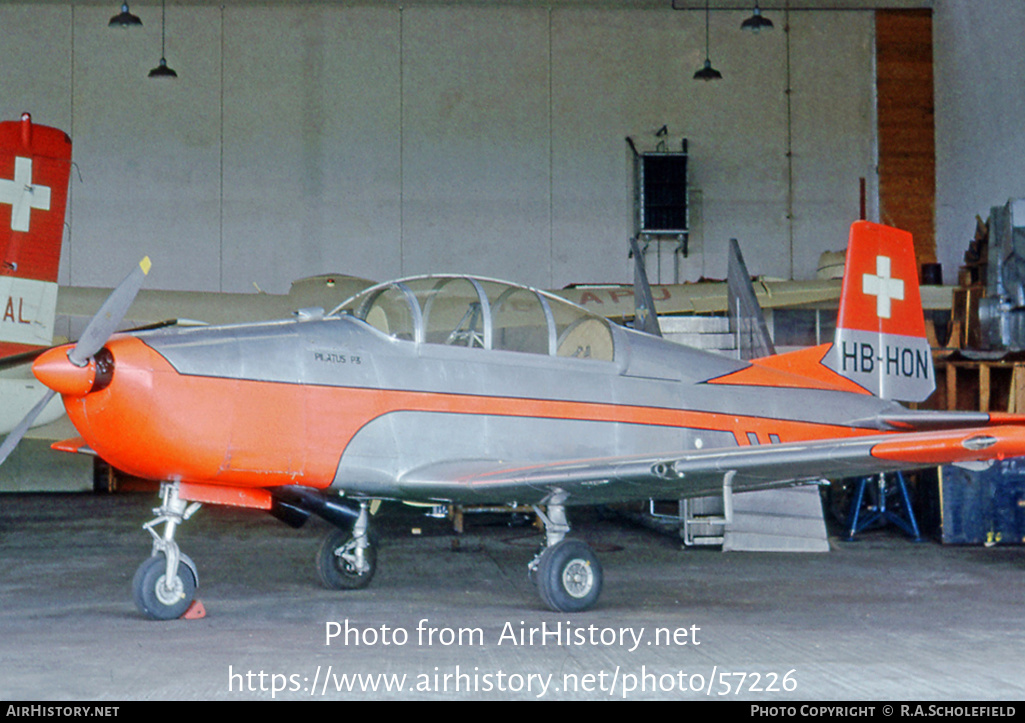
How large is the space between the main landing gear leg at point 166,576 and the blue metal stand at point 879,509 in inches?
245

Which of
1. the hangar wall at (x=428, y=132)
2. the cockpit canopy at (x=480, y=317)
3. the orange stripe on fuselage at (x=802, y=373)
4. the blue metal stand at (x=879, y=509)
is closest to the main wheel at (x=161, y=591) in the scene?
the cockpit canopy at (x=480, y=317)

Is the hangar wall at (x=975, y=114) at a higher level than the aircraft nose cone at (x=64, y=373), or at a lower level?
higher

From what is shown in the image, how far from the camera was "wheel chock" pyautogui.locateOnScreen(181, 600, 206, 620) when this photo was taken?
4908 millimetres

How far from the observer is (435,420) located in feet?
17.5

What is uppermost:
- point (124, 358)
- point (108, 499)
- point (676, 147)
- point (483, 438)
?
point (676, 147)

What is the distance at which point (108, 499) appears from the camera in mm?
13641

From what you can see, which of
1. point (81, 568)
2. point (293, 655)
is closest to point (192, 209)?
point (81, 568)

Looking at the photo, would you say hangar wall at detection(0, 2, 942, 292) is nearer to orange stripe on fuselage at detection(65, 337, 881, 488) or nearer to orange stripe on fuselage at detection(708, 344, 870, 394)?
orange stripe on fuselage at detection(708, 344, 870, 394)

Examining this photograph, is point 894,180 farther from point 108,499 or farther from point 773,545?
point 108,499

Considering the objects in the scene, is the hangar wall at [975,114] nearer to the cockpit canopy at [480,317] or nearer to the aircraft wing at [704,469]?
the cockpit canopy at [480,317]

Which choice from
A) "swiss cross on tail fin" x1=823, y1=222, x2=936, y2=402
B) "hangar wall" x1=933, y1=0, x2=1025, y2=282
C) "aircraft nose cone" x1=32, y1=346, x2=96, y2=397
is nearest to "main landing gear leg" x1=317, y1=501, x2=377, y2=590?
"aircraft nose cone" x1=32, y1=346, x2=96, y2=397

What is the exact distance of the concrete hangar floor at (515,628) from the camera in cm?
357

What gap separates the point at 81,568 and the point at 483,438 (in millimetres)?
3454

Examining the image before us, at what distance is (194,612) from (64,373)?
4.56 ft
